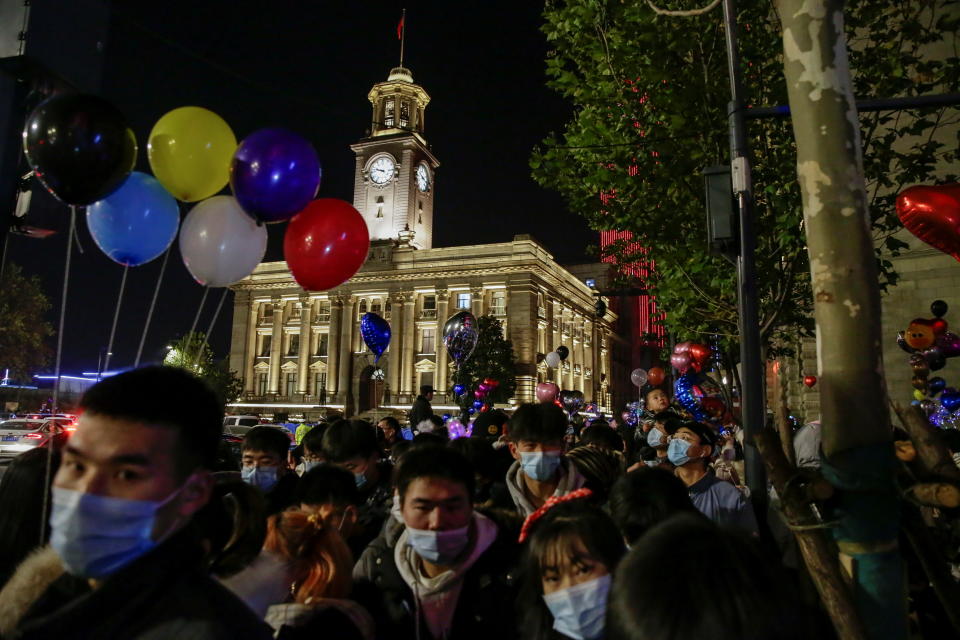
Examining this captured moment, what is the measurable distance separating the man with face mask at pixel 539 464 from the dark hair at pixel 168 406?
2465 millimetres

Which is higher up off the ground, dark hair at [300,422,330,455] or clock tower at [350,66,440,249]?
clock tower at [350,66,440,249]

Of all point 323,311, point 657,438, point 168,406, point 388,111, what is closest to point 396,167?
point 388,111

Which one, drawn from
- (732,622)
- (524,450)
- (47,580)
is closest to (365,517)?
(524,450)

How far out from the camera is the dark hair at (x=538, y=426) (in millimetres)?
3932

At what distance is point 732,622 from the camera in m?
1.21

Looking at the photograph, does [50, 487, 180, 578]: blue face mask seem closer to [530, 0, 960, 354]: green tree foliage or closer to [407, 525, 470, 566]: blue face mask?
[407, 525, 470, 566]: blue face mask

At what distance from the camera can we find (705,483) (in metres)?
4.47

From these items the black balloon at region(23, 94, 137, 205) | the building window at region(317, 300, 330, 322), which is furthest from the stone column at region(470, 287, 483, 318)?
the black balloon at region(23, 94, 137, 205)

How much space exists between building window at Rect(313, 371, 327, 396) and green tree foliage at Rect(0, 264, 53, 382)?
2175cm

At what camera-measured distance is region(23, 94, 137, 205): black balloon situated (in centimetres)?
361

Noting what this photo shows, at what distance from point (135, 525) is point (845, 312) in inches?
104

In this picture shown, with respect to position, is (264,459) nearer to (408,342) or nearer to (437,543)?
(437,543)

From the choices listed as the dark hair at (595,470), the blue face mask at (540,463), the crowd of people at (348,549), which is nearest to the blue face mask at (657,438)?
the dark hair at (595,470)

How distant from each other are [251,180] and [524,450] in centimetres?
279
